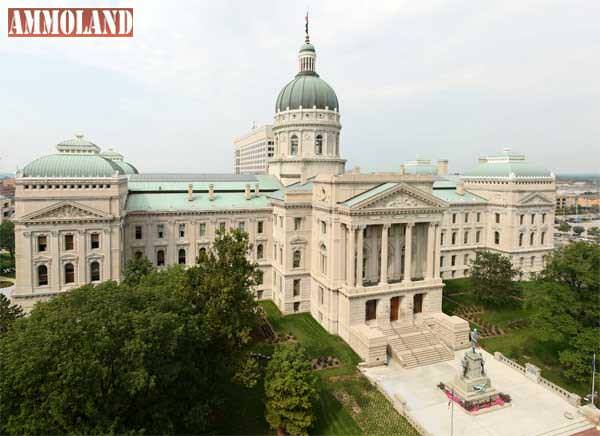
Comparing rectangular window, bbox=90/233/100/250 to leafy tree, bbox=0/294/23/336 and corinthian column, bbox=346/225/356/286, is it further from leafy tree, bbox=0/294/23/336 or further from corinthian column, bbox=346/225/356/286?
corinthian column, bbox=346/225/356/286

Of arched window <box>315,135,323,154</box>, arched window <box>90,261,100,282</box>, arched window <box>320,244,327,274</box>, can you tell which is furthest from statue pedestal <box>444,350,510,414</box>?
arched window <box>90,261,100,282</box>

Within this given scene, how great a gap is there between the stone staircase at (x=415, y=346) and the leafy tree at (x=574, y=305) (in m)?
10.4

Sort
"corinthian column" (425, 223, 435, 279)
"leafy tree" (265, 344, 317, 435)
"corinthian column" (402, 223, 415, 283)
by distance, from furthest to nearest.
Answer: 1. "corinthian column" (425, 223, 435, 279)
2. "corinthian column" (402, 223, 415, 283)
3. "leafy tree" (265, 344, 317, 435)

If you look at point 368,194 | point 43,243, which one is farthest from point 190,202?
point 368,194

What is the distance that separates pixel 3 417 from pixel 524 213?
76.6m

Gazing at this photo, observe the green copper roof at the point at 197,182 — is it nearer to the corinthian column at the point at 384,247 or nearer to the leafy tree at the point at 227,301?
the corinthian column at the point at 384,247

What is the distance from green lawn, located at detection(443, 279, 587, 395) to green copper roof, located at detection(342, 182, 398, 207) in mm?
18957

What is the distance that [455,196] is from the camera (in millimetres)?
75062

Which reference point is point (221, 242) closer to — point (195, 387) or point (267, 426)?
point (195, 387)

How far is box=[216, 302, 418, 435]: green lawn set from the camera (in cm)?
3244

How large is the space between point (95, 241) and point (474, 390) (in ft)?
150

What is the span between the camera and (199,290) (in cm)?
3219

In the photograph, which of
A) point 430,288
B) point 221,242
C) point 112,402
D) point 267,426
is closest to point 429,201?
point 430,288

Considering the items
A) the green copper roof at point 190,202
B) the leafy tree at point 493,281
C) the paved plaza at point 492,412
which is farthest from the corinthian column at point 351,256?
the leafy tree at point 493,281
